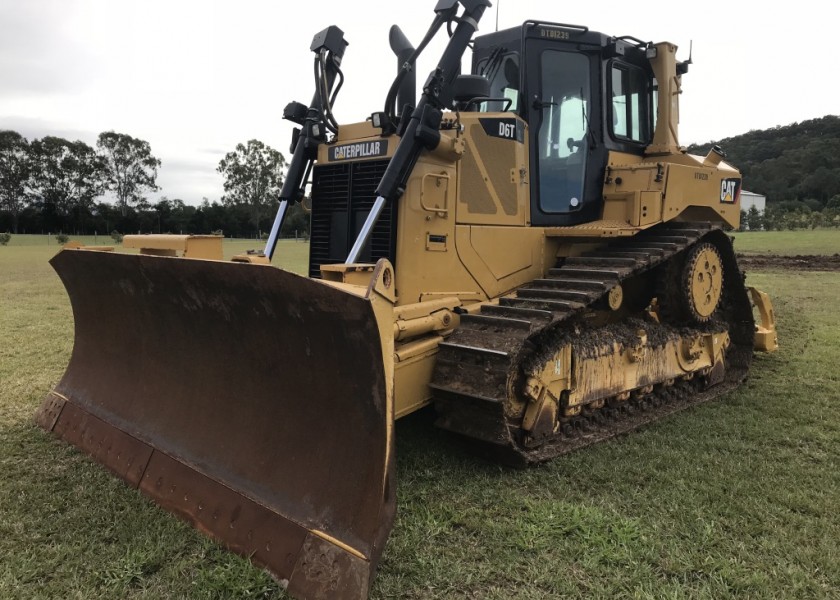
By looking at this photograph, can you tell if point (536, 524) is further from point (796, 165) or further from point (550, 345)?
point (796, 165)

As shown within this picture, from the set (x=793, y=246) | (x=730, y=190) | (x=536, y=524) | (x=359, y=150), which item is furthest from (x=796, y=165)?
(x=536, y=524)

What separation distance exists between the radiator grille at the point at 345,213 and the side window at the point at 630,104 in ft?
8.42

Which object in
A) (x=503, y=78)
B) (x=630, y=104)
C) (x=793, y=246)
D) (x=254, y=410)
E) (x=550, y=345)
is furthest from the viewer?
(x=793, y=246)

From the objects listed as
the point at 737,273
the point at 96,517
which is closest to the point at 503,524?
the point at 96,517

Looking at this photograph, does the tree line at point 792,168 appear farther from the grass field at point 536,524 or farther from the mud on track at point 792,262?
the grass field at point 536,524

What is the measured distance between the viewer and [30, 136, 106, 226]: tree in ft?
216

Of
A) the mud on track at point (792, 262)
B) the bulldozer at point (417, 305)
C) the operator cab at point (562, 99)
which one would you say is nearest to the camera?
the bulldozer at point (417, 305)

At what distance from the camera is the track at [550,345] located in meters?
4.10

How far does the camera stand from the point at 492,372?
4051 mm

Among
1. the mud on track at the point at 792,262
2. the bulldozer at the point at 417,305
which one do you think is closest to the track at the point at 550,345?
the bulldozer at the point at 417,305

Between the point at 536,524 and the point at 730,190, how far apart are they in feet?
16.3

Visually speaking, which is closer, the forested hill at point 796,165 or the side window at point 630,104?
the side window at point 630,104

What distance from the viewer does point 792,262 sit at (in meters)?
21.0

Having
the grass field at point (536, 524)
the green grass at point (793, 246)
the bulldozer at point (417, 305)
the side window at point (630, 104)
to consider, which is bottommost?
the grass field at point (536, 524)
